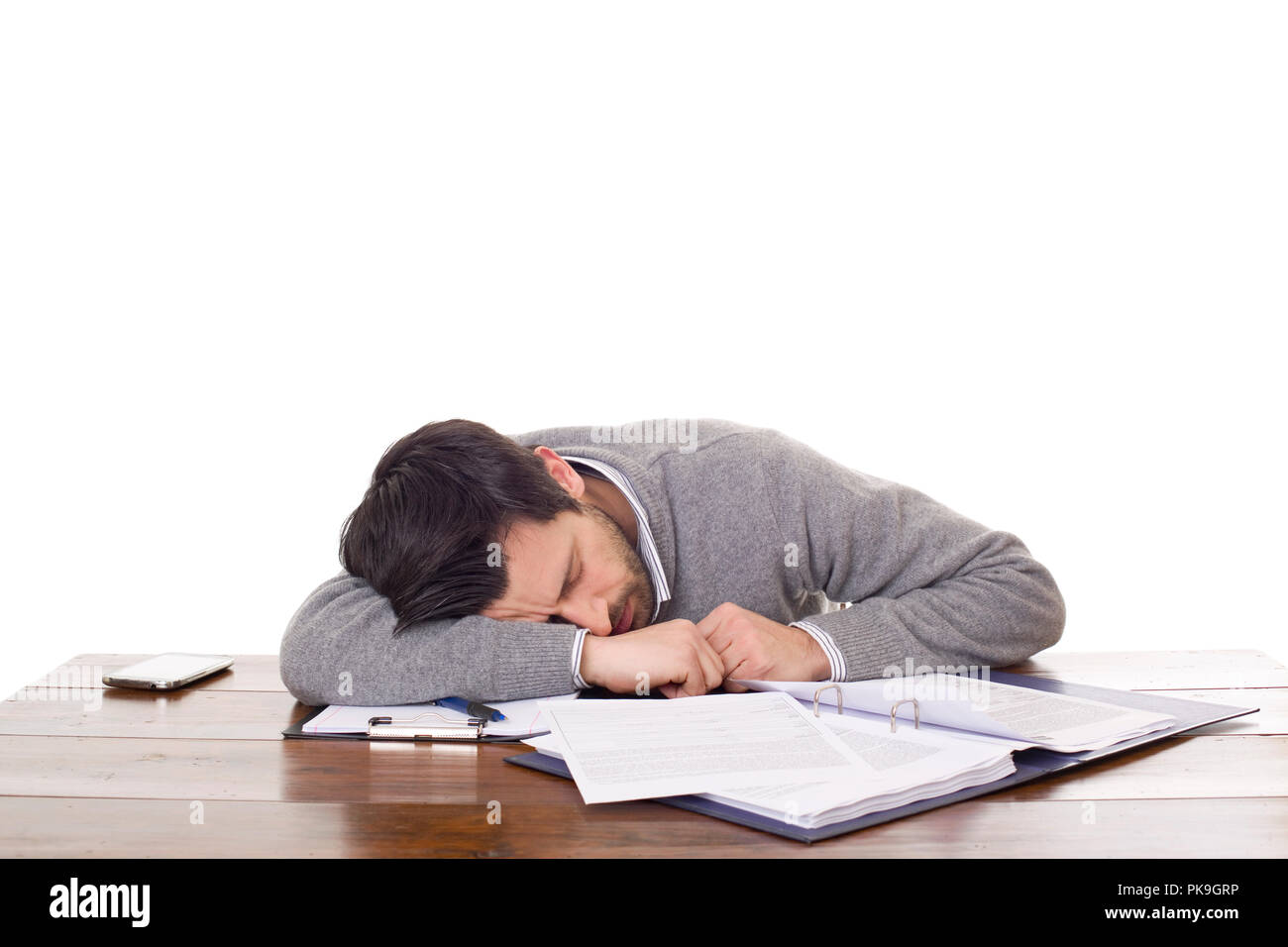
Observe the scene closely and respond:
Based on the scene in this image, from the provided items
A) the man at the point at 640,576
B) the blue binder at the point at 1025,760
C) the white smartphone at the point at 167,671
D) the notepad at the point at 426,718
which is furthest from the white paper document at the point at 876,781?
the white smartphone at the point at 167,671

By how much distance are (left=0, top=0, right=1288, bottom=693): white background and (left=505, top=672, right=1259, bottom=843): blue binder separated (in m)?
1.37

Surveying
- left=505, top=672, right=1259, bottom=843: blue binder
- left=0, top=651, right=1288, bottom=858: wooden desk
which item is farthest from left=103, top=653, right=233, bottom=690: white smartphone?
left=505, top=672, right=1259, bottom=843: blue binder

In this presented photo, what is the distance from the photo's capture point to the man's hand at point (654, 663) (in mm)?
1169

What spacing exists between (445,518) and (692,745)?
0.44 meters

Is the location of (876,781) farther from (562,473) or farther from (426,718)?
(562,473)

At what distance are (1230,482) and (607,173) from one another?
1635mm

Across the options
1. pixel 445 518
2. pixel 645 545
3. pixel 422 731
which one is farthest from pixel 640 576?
pixel 422 731

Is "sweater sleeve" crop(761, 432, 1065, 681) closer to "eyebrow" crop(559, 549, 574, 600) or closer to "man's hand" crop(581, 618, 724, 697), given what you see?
"man's hand" crop(581, 618, 724, 697)

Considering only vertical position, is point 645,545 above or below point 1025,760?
above

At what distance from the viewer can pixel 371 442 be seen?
2.50 meters

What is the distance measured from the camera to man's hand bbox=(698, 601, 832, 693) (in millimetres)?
1226

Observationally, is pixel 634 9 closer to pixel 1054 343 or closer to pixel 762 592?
pixel 1054 343

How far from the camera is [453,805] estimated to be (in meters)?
0.85
